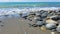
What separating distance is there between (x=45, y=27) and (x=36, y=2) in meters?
26.9

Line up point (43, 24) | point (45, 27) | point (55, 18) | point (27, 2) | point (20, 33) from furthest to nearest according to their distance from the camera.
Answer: point (27, 2)
point (55, 18)
point (43, 24)
point (45, 27)
point (20, 33)

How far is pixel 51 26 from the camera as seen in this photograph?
865 centimetres

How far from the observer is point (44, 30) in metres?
8.23

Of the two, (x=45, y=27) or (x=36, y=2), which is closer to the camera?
(x=45, y=27)

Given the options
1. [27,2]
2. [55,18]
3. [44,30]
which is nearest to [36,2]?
[27,2]

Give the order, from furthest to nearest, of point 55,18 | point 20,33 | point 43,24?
1. point 55,18
2. point 43,24
3. point 20,33

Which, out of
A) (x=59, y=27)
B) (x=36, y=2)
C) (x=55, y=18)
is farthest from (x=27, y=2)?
(x=59, y=27)

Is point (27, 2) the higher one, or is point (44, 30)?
point (44, 30)

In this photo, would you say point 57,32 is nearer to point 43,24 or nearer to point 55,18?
point 43,24

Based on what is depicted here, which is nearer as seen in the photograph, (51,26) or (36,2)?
(51,26)

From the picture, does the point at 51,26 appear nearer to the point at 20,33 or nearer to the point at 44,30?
the point at 44,30

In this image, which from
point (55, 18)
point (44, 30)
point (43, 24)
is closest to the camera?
point (44, 30)

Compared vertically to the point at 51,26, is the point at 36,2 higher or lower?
lower

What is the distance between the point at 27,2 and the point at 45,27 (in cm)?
2603
